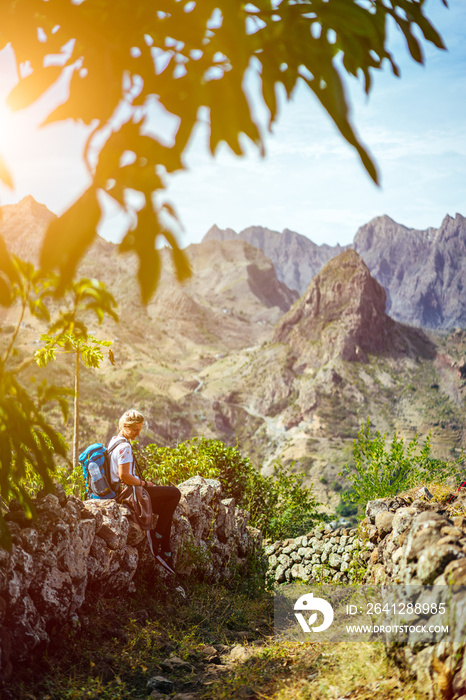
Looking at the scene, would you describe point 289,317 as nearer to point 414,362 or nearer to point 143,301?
point 414,362

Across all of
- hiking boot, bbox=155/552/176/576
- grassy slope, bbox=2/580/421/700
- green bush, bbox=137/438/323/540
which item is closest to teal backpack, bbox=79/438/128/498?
hiking boot, bbox=155/552/176/576

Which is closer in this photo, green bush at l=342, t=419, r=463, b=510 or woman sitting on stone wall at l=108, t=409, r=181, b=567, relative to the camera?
woman sitting on stone wall at l=108, t=409, r=181, b=567

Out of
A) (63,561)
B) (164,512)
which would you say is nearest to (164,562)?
(164,512)

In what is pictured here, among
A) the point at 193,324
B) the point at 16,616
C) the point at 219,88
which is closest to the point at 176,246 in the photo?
the point at 219,88

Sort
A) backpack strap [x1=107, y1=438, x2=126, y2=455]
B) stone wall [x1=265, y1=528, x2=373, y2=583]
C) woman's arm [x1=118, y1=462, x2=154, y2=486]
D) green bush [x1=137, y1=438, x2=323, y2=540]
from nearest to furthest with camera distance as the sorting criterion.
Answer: woman's arm [x1=118, y1=462, x2=154, y2=486]
backpack strap [x1=107, y1=438, x2=126, y2=455]
green bush [x1=137, y1=438, x2=323, y2=540]
stone wall [x1=265, y1=528, x2=373, y2=583]

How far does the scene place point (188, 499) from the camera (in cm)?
780

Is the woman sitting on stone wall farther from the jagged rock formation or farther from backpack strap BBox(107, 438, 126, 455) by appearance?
the jagged rock formation

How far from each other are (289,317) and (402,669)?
168 meters

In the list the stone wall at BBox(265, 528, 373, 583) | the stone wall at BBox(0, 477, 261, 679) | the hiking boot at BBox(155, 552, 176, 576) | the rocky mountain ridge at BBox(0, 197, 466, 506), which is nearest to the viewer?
the stone wall at BBox(0, 477, 261, 679)

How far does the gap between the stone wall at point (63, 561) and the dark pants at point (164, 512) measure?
0.68 feet

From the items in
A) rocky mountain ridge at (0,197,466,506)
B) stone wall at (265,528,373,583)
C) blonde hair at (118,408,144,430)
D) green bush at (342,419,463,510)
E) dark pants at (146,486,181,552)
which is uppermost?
blonde hair at (118,408,144,430)

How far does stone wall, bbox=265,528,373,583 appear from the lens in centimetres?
1032

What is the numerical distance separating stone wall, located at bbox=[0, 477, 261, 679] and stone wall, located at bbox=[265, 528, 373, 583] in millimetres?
3796

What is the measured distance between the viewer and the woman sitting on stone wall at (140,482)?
20.2ft
